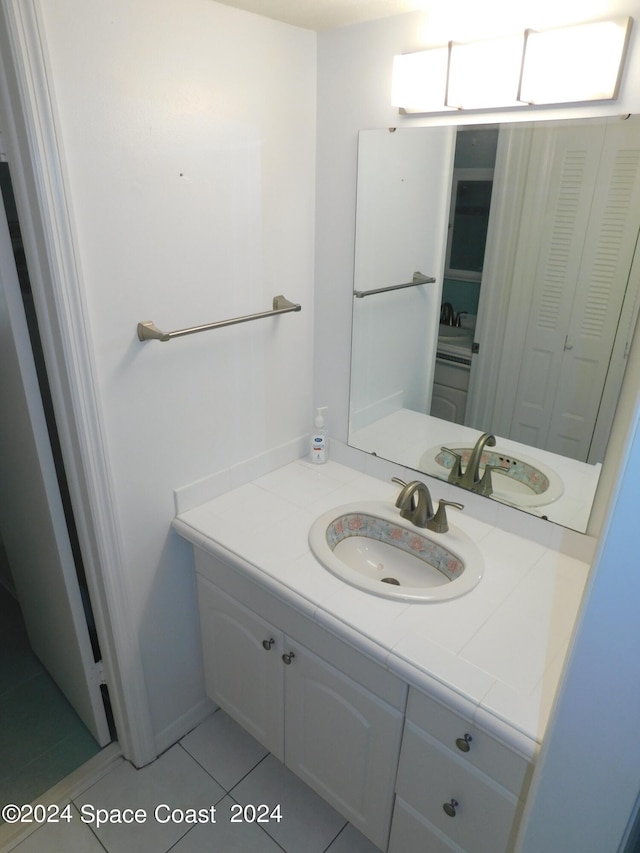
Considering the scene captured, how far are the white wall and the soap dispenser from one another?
0.28 ft

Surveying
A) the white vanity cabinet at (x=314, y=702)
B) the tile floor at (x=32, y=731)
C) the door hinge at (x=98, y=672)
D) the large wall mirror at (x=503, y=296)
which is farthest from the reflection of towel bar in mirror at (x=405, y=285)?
the tile floor at (x=32, y=731)

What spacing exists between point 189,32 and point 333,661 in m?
1.46

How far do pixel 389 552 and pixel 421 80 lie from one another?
3.93 feet

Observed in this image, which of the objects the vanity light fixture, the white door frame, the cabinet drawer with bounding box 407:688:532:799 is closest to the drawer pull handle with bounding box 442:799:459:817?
the cabinet drawer with bounding box 407:688:532:799

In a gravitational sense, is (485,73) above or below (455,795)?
above

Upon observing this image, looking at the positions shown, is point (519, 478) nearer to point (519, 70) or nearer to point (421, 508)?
point (421, 508)

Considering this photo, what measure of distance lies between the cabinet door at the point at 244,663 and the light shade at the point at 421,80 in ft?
4.43

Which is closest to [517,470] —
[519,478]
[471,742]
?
[519,478]

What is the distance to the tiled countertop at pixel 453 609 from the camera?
102 centimetres

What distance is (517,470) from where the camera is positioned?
58.7 inches

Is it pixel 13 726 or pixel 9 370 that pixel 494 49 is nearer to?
pixel 9 370

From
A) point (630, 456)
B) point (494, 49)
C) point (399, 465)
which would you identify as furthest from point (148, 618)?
point (494, 49)

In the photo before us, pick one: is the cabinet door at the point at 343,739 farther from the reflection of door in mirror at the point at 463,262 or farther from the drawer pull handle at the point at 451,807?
the reflection of door in mirror at the point at 463,262

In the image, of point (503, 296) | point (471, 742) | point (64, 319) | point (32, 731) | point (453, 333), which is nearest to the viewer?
point (471, 742)
